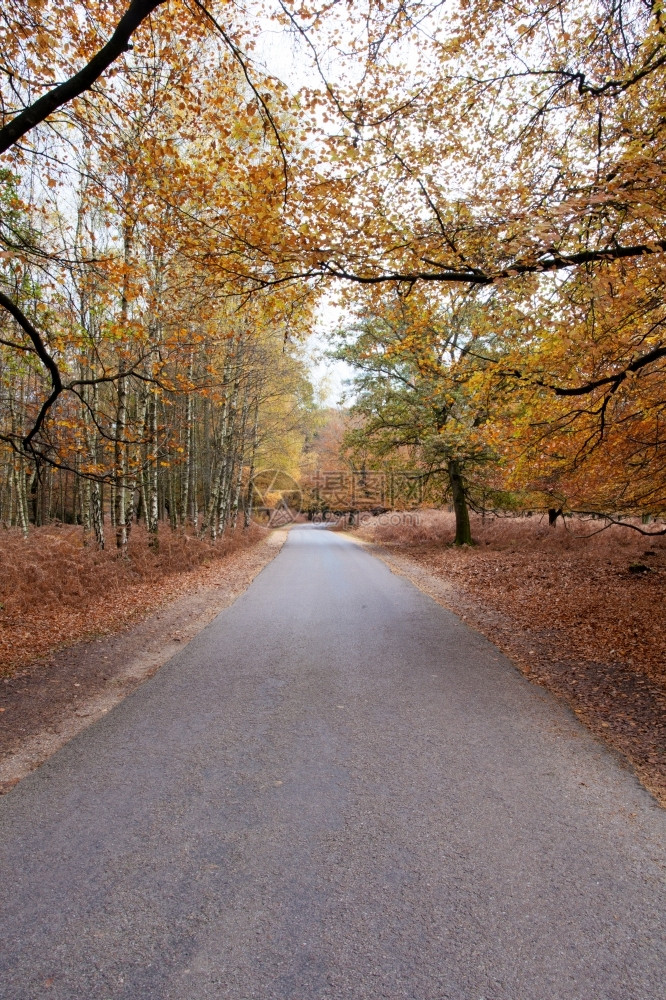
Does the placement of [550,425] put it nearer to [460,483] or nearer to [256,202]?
[256,202]

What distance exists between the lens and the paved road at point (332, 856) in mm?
2041

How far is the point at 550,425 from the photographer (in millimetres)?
7457

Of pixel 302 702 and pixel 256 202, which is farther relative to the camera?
pixel 256 202

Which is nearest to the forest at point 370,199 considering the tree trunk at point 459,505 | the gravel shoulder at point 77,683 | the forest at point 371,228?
the forest at point 371,228

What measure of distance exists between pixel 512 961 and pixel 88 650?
6011mm

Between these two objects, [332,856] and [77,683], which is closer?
[332,856]

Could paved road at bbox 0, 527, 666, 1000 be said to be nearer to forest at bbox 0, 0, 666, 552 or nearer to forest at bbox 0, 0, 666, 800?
forest at bbox 0, 0, 666, 800

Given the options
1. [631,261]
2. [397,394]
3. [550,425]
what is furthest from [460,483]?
[631,261]

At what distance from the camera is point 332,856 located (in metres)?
2.71

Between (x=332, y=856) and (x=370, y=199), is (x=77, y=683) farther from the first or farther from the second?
(x=370, y=199)

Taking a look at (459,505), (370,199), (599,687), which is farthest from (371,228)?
(459,505)

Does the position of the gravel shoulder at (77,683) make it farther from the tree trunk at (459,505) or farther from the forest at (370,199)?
the tree trunk at (459,505)

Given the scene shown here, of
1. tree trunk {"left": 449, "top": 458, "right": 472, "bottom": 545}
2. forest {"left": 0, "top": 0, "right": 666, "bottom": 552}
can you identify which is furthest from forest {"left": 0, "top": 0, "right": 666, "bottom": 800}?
tree trunk {"left": 449, "top": 458, "right": 472, "bottom": 545}

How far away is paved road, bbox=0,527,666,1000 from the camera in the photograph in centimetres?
204
